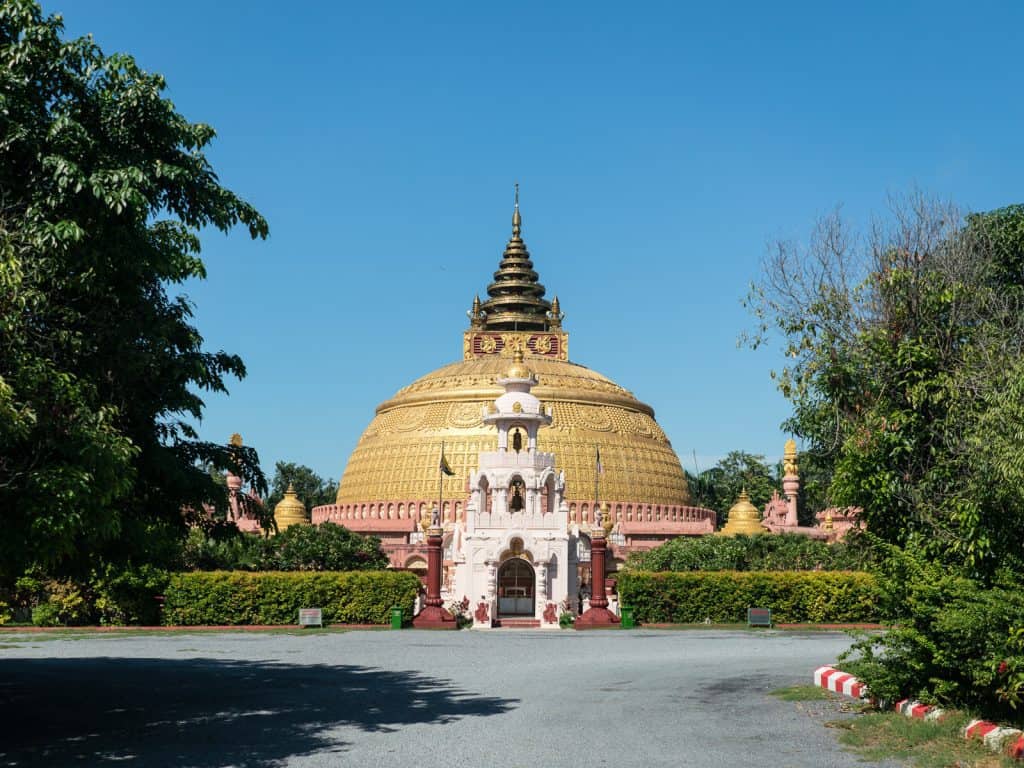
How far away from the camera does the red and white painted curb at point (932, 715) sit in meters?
12.5

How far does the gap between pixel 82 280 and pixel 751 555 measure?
4146 centimetres

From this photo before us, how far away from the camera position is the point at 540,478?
4847 centimetres

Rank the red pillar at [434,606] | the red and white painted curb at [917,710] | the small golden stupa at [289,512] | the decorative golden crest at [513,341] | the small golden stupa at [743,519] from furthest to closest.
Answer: the decorative golden crest at [513,341], the small golden stupa at [289,512], the small golden stupa at [743,519], the red pillar at [434,606], the red and white painted curb at [917,710]

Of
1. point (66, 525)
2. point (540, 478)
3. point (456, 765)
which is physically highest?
point (540, 478)

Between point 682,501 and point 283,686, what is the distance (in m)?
61.7

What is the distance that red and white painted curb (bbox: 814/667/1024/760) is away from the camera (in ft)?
41.0

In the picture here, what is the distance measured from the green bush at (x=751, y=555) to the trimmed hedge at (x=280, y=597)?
1428cm

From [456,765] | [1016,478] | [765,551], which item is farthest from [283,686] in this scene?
[765,551]

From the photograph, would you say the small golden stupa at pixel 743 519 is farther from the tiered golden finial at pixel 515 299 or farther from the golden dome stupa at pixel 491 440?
the tiered golden finial at pixel 515 299

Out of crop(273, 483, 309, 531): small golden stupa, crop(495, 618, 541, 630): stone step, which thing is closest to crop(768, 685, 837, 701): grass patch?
crop(495, 618, 541, 630): stone step

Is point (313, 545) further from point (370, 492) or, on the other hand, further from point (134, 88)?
point (134, 88)

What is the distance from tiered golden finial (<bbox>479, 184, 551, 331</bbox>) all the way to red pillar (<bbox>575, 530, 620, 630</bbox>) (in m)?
48.0

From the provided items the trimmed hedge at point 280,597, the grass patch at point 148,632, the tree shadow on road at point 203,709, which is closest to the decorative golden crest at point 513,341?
the trimmed hedge at point 280,597

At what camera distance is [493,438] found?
76188 millimetres
